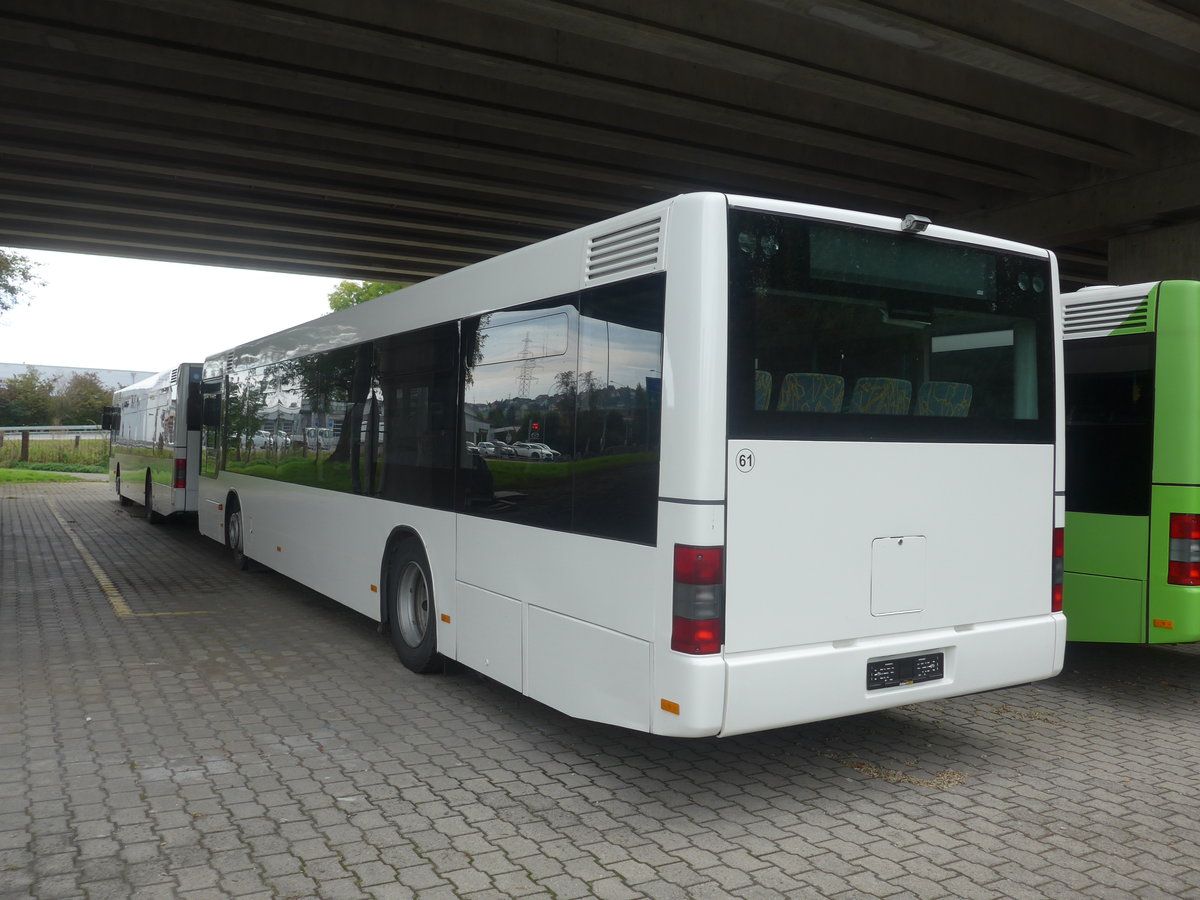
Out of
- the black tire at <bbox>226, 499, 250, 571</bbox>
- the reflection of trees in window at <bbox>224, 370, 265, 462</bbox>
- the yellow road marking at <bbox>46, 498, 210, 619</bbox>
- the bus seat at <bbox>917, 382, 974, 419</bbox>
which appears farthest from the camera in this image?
the black tire at <bbox>226, 499, 250, 571</bbox>

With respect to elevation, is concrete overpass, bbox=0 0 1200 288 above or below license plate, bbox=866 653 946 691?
above

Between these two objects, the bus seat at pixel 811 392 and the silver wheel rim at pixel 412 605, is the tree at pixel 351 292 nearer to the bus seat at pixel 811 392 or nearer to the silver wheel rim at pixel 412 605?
the silver wheel rim at pixel 412 605

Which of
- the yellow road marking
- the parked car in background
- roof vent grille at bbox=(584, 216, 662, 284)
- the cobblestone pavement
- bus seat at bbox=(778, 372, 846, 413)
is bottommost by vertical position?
the yellow road marking

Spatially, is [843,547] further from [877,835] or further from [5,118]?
[5,118]

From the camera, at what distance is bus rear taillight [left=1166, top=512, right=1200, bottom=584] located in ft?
20.8

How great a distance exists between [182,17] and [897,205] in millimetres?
13647

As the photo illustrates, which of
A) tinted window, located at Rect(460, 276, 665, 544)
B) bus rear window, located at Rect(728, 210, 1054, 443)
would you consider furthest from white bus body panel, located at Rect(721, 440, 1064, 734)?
tinted window, located at Rect(460, 276, 665, 544)

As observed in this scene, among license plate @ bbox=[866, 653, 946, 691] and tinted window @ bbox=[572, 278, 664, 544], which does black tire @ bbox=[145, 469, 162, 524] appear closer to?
tinted window @ bbox=[572, 278, 664, 544]

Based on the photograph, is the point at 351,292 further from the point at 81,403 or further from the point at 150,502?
the point at 150,502

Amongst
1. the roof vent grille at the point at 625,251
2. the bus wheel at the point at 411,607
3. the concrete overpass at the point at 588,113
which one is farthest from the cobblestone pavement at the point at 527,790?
the concrete overpass at the point at 588,113

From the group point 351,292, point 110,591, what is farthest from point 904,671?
point 351,292

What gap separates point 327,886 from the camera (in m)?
3.85

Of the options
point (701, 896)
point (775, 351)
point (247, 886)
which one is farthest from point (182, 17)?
point (701, 896)

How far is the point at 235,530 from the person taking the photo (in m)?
12.6
